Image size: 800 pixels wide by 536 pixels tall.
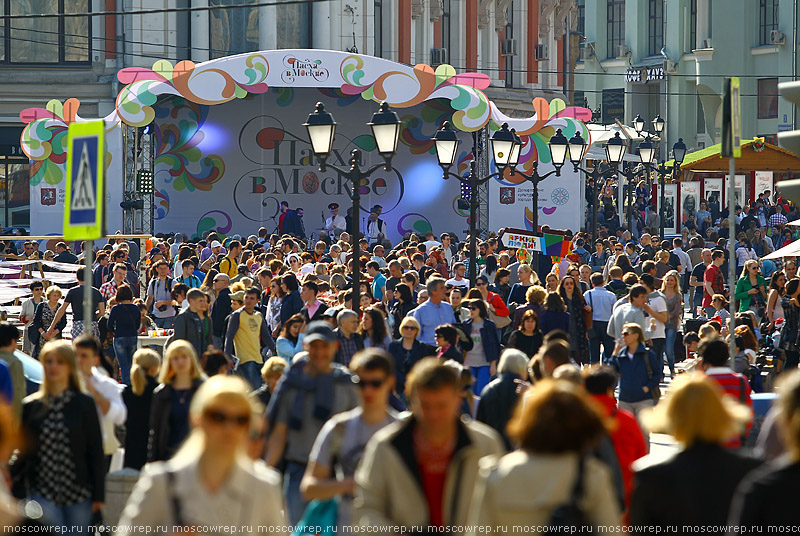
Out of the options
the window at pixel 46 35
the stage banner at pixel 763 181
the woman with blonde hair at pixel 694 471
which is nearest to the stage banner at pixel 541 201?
the stage banner at pixel 763 181

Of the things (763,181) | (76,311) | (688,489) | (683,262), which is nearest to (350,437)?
(688,489)

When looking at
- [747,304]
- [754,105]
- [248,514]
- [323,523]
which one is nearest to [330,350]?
[323,523]

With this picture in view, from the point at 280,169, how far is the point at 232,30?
8.34 meters

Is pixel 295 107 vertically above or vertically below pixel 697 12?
below

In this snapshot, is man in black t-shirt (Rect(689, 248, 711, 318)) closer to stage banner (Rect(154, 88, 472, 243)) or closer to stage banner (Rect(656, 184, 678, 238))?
stage banner (Rect(154, 88, 472, 243))

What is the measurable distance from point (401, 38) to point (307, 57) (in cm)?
1837

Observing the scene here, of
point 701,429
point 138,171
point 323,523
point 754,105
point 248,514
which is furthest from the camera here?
point 754,105

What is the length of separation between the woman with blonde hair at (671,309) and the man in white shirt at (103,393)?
29.8 ft

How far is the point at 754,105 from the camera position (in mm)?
59094

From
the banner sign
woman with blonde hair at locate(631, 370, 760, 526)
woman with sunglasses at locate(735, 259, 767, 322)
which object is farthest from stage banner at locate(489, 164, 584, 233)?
woman with blonde hair at locate(631, 370, 760, 526)

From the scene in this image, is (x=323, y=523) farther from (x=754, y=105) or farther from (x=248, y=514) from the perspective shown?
(x=754, y=105)

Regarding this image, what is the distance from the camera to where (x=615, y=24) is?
68938 millimetres

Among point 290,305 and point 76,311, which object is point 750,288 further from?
point 76,311

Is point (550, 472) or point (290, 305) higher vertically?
point (290, 305)
